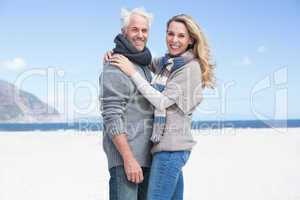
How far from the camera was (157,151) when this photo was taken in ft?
6.48

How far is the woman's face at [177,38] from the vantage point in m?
2.03

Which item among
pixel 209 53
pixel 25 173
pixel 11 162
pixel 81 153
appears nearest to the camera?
pixel 209 53

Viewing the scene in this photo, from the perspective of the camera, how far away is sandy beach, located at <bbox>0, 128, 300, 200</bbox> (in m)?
4.36

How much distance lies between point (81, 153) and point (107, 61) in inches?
219

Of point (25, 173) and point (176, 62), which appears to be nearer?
point (176, 62)

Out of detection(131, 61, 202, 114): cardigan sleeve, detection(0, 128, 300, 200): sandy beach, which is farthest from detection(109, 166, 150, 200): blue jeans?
detection(0, 128, 300, 200): sandy beach

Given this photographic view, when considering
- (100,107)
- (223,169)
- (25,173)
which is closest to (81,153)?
(25,173)

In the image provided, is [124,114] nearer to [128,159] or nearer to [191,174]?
[128,159]

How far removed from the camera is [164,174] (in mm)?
1955

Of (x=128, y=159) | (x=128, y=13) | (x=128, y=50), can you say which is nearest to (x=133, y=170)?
(x=128, y=159)

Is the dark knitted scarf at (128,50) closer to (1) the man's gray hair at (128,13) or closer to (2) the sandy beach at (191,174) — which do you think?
(1) the man's gray hair at (128,13)

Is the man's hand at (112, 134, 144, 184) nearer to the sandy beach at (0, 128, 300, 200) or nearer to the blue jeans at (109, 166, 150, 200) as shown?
the blue jeans at (109, 166, 150, 200)

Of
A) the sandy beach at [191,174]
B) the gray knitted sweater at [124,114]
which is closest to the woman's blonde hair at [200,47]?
the gray knitted sweater at [124,114]

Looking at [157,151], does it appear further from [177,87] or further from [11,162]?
[11,162]
